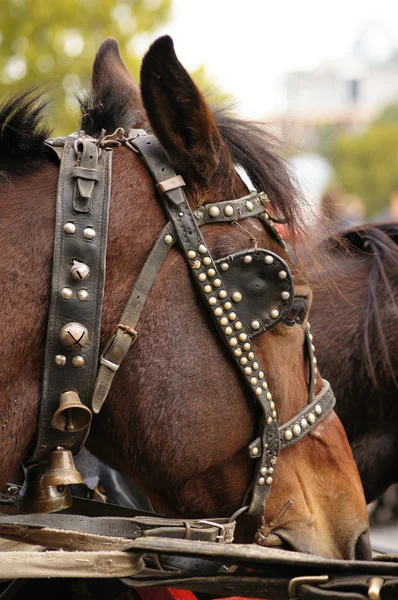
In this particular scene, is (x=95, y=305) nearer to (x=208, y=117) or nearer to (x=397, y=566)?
(x=208, y=117)

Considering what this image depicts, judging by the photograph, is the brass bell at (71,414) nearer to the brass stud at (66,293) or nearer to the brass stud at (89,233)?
the brass stud at (66,293)

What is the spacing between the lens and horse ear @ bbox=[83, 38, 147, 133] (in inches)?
88.8

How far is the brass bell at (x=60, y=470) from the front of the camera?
1938mm

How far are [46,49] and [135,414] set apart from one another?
10.7 meters

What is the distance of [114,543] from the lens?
1895 mm

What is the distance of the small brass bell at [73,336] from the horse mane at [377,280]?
1.49 meters

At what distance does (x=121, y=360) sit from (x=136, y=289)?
188 mm

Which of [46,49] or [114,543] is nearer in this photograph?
[114,543]

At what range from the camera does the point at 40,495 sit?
201 cm

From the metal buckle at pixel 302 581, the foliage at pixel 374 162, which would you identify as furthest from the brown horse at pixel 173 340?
the foliage at pixel 374 162

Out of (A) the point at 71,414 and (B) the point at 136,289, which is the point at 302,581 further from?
(B) the point at 136,289

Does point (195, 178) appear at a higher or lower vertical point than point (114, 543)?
higher

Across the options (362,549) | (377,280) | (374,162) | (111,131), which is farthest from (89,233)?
(374,162)

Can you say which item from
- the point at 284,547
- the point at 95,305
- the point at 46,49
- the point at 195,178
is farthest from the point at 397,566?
the point at 46,49
